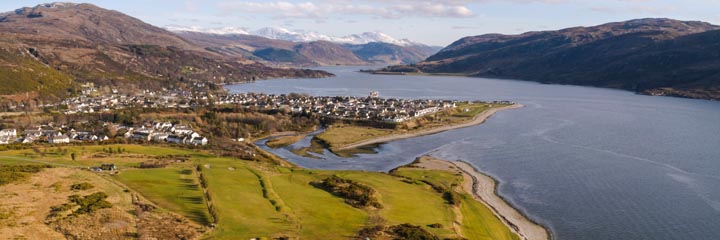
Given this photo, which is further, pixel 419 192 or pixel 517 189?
pixel 517 189

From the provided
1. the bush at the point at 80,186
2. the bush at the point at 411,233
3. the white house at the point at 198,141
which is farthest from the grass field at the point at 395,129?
the bush at the point at 411,233

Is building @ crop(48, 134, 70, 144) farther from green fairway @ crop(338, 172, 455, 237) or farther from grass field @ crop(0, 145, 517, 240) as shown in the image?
green fairway @ crop(338, 172, 455, 237)

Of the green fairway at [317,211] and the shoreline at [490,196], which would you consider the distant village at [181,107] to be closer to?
the green fairway at [317,211]

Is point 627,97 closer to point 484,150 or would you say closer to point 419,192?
point 484,150

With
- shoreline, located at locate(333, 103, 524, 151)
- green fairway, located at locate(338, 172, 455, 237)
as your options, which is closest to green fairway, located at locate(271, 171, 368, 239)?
green fairway, located at locate(338, 172, 455, 237)

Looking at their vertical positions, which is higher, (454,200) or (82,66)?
(82,66)

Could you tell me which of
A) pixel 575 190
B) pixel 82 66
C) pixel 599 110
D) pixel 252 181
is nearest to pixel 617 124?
pixel 599 110

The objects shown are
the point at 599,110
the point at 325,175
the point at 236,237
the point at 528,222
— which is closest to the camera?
the point at 236,237
